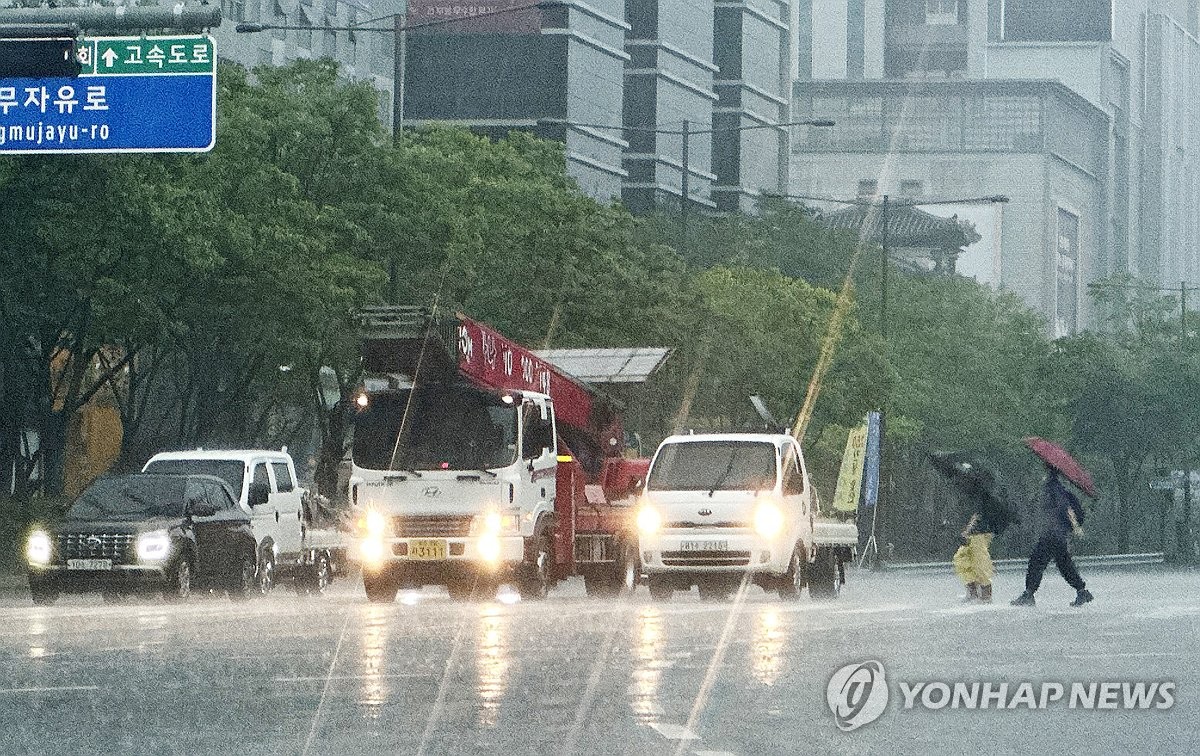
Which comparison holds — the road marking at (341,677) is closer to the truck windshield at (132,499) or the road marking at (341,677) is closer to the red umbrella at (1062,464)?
the red umbrella at (1062,464)

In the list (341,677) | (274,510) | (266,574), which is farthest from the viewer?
(274,510)

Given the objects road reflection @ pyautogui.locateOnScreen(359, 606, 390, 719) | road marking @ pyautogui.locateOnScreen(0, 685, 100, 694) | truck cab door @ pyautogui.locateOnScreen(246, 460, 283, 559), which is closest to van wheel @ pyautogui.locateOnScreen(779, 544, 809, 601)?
truck cab door @ pyautogui.locateOnScreen(246, 460, 283, 559)

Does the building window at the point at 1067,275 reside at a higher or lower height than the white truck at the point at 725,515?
higher

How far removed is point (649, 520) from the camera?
31297 mm

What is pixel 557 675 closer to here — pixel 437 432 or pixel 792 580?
pixel 437 432

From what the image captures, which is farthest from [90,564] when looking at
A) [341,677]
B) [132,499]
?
[341,677]

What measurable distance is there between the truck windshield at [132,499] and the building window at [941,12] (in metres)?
169

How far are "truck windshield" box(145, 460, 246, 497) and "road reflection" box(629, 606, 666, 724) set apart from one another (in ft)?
33.2

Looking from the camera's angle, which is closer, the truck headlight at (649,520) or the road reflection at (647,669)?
the road reflection at (647,669)

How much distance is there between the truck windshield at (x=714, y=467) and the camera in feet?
104

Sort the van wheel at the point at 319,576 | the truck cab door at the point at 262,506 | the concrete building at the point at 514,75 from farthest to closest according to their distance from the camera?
the concrete building at the point at 514,75 < the van wheel at the point at 319,576 < the truck cab door at the point at 262,506

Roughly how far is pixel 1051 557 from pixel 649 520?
457 centimetres

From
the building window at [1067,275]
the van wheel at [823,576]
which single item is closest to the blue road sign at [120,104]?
the van wheel at [823,576]

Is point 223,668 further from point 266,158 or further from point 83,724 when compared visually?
point 266,158
